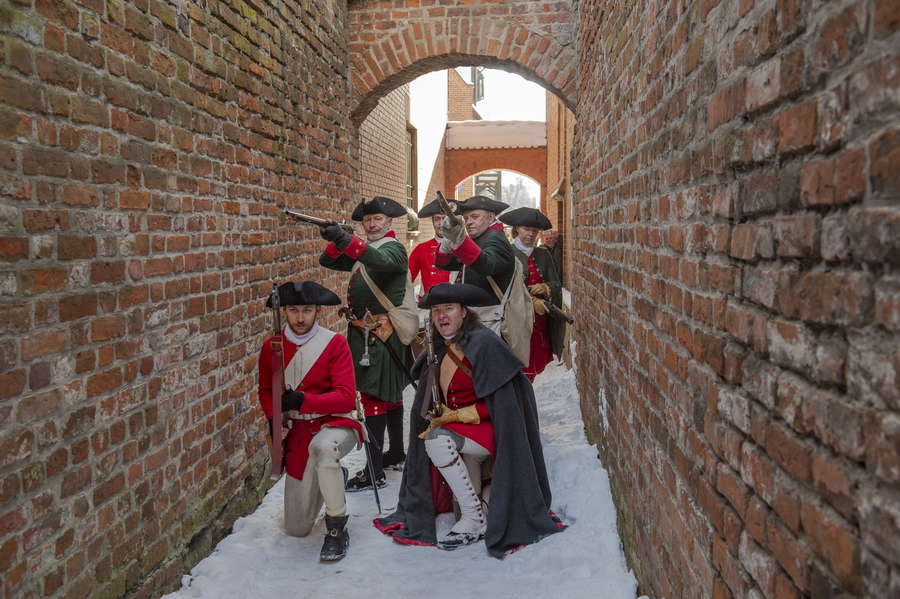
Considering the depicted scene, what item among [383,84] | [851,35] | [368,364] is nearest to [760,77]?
[851,35]

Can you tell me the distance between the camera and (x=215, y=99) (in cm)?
395

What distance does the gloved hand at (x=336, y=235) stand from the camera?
4.33 metres

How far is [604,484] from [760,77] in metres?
3.07

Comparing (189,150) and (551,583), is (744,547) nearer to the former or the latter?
(551,583)

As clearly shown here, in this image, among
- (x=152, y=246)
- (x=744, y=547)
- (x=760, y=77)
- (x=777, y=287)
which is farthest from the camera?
(x=152, y=246)

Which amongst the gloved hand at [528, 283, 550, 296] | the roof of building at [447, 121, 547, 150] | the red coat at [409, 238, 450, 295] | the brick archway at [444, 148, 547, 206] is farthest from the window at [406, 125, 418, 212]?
the gloved hand at [528, 283, 550, 296]

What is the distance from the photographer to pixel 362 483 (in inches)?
191

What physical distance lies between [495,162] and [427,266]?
1644 centimetres

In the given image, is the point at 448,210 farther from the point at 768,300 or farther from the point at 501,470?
the point at 768,300

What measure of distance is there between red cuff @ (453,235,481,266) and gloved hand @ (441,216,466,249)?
4 cm

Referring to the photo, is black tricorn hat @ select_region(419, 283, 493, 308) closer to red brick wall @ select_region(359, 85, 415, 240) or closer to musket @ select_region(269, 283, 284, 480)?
musket @ select_region(269, 283, 284, 480)

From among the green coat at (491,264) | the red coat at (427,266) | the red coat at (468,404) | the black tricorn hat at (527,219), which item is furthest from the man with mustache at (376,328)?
the red coat at (427,266)

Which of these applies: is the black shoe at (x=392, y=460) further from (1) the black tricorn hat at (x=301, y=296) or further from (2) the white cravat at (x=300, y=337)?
(1) the black tricorn hat at (x=301, y=296)

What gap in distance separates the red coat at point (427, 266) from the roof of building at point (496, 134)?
623 inches
